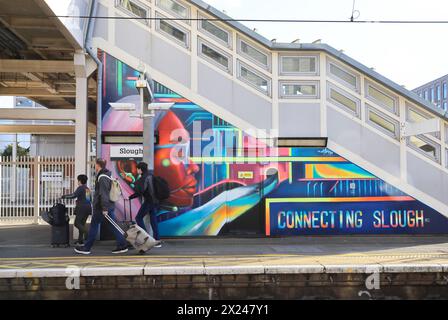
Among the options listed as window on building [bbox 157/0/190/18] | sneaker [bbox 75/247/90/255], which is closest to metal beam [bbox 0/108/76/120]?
window on building [bbox 157/0/190/18]

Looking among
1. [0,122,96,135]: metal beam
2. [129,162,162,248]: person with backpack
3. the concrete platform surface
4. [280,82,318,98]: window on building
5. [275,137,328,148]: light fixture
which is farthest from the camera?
[0,122,96,135]: metal beam

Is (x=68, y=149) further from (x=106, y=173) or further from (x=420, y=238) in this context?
(x=420, y=238)

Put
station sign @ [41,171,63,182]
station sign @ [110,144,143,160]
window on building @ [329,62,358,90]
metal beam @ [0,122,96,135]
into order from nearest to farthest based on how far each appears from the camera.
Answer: station sign @ [110,144,143,160] < window on building @ [329,62,358,90] < station sign @ [41,171,63,182] < metal beam @ [0,122,96,135]

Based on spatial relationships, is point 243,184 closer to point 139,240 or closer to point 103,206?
point 139,240

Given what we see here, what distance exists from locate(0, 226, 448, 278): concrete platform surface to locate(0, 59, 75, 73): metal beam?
388 centimetres

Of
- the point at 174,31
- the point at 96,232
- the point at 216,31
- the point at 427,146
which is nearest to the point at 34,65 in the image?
the point at 174,31

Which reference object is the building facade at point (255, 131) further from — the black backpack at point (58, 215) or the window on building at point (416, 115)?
the black backpack at point (58, 215)

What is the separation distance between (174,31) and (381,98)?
204 inches

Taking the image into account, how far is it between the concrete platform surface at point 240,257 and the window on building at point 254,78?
11.5 feet

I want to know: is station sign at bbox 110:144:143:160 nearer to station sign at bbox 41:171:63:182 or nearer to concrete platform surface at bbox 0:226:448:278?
concrete platform surface at bbox 0:226:448:278

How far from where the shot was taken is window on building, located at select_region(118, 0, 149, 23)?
10875 mm

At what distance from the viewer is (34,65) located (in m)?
11.0

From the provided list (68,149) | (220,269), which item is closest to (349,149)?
(220,269)

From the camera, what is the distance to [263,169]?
1104cm
